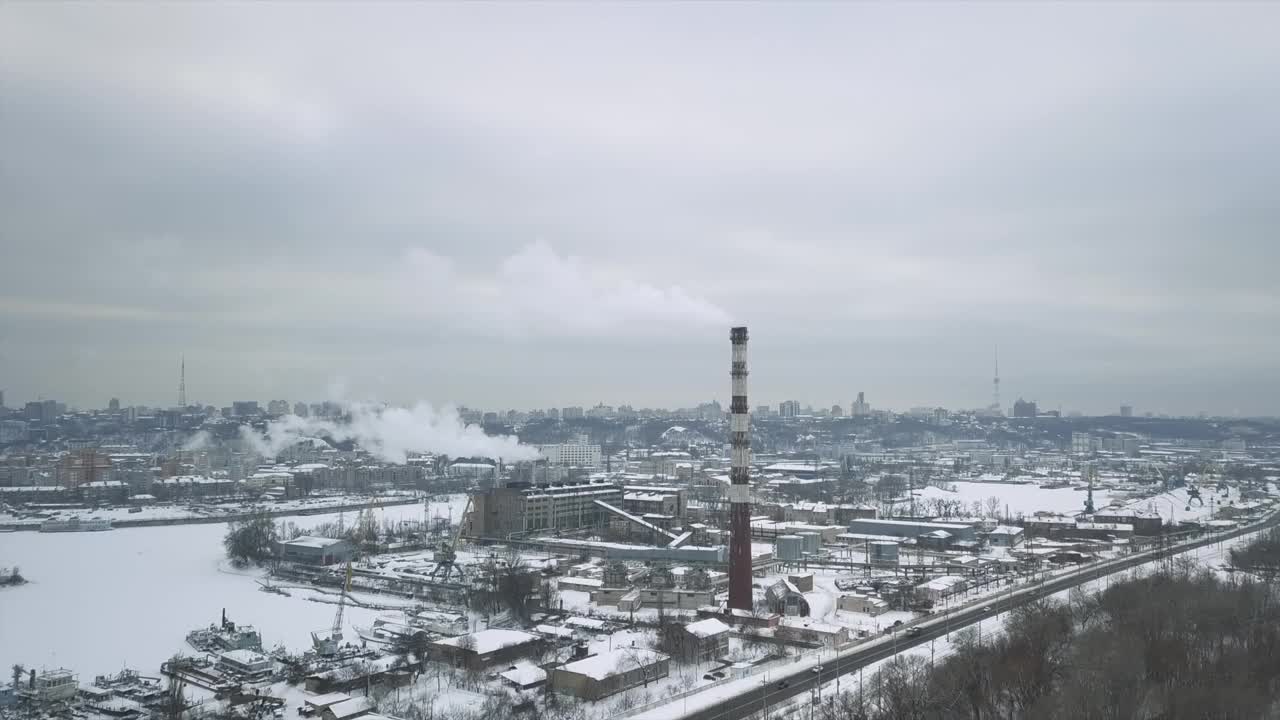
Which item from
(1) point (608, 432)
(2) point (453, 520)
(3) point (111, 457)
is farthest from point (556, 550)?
(1) point (608, 432)

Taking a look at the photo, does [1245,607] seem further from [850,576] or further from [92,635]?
[92,635]

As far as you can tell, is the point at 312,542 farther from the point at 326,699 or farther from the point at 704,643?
the point at 704,643

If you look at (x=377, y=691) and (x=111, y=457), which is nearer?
(x=377, y=691)

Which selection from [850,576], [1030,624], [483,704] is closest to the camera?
[483,704]

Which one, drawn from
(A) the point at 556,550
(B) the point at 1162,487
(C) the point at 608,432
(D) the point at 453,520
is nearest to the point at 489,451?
(D) the point at 453,520

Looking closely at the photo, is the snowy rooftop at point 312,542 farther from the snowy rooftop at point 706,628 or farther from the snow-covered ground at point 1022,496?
the snow-covered ground at point 1022,496

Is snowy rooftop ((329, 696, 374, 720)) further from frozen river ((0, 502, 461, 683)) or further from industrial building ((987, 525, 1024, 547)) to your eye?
industrial building ((987, 525, 1024, 547))

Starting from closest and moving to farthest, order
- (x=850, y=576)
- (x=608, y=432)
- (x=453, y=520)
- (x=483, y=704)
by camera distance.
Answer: (x=483, y=704) → (x=850, y=576) → (x=453, y=520) → (x=608, y=432)

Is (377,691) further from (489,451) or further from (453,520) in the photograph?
(489,451)
